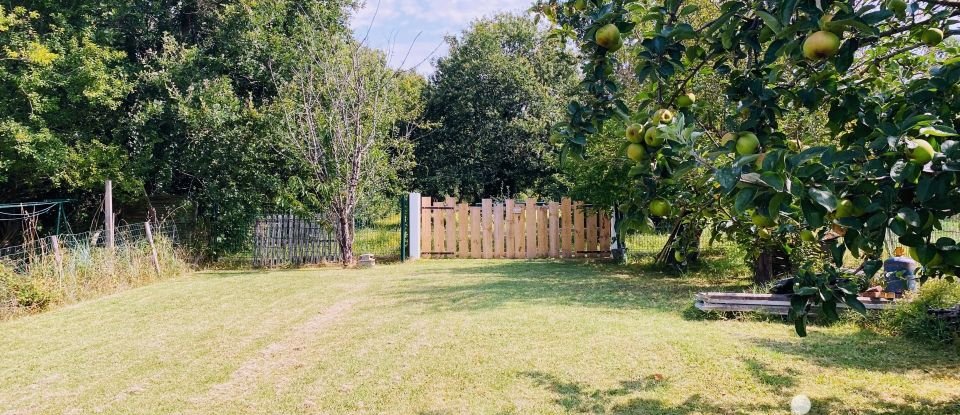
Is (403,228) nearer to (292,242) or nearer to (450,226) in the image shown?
(450,226)

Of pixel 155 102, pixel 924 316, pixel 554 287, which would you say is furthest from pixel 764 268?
pixel 155 102

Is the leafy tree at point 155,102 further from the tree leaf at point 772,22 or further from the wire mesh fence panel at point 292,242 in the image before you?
the tree leaf at point 772,22

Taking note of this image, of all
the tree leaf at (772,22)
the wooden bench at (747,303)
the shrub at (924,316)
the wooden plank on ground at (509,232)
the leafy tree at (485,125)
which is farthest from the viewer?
the leafy tree at (485,125)

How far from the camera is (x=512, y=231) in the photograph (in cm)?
1269

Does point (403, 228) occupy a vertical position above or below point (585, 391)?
above

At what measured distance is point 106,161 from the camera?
11.5 meters

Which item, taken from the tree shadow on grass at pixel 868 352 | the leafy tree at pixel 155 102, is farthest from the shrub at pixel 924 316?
the leafy tree at pixel 155 102

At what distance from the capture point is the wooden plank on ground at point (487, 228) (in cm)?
1266

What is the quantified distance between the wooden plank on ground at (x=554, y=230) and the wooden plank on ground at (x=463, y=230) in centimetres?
176

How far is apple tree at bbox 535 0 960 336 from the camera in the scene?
146 centimetres

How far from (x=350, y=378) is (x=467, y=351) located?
95 centimetres

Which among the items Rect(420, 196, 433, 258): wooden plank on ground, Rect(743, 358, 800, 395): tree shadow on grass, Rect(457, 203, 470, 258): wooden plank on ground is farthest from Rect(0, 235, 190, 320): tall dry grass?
Rect(743, 358, 800, 395): tree shadow on grass

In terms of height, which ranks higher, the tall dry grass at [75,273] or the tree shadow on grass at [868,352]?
the tall dry grass at [75,273]

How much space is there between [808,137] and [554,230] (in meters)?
10.1
